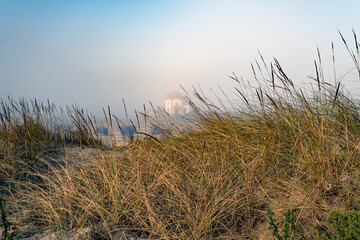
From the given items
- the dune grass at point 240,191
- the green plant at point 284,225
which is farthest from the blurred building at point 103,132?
the green plant at point 284,225

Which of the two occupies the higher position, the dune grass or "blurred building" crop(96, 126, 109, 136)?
"blurred building" crop(96, 126, 109, 136)

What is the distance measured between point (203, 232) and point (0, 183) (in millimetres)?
3210

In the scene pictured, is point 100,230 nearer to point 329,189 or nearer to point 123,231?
point 123,231

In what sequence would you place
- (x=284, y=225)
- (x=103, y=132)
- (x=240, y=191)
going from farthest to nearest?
1. (x=103, y=132)
2. (x=240, y=191)
3. (x=284, y=225)

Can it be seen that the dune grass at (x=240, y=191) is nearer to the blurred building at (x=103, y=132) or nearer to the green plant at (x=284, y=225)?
the green plant at (x=284, y=225)

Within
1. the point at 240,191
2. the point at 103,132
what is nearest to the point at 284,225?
the point at 240,191

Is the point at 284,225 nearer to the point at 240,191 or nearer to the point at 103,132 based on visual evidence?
the point at 240,191

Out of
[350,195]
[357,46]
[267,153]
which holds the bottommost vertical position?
[350,195]

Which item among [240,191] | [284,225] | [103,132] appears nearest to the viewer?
[284,225]

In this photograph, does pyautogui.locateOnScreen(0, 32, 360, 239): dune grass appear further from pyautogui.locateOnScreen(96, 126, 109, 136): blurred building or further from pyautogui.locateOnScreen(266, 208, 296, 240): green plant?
pyautogui.locateOnScreen(96, 126, 109, 136): blurred building

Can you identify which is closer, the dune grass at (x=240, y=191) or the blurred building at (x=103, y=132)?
the dune grass at (x=240, y=191)

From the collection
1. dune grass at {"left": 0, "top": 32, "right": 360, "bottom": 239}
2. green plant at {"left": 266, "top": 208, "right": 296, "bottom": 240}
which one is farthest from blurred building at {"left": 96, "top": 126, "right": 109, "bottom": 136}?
green plant at {"left": 266, "top": 208, "right": 296, "bottom": 240}

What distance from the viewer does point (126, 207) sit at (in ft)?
7.68

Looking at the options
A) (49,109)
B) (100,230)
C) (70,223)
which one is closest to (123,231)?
(100,230)
